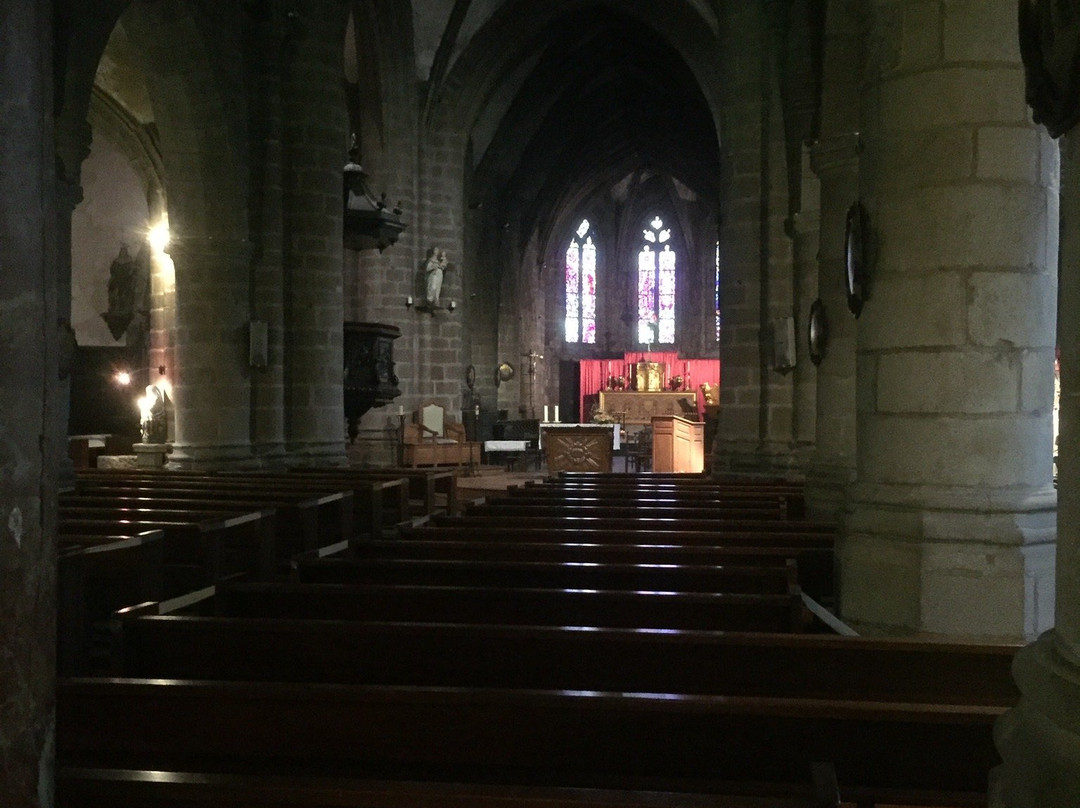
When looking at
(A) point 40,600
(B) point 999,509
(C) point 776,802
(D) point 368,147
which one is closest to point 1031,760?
(C) point 776,802

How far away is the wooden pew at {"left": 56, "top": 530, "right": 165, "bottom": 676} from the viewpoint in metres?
3.91

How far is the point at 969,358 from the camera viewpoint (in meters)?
3.84

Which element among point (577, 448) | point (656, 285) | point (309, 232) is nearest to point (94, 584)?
point (309, 232)

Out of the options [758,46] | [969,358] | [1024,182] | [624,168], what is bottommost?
[969,358]

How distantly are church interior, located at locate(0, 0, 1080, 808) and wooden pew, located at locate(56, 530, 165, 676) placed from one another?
0.02 m

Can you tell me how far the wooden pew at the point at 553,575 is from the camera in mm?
3756

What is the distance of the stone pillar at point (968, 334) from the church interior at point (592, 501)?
1 centimetres

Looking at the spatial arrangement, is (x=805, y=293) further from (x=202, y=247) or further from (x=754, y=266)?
(x=202, y=247)

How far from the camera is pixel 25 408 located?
1.68m

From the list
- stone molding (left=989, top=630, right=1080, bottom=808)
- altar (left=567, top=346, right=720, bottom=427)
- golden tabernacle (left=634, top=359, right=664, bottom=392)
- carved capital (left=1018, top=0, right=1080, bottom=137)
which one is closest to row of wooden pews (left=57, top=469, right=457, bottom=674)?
stone molding (left=989, top=630, right=1080, bottom=808)

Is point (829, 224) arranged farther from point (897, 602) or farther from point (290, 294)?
point (290, 294)

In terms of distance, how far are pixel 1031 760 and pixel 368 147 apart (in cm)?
1551

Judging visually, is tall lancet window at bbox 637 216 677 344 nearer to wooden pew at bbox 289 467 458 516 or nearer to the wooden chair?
the wooden chair

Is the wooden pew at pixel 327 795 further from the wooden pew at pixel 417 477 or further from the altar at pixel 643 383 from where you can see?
the altar at pixel 643 383
